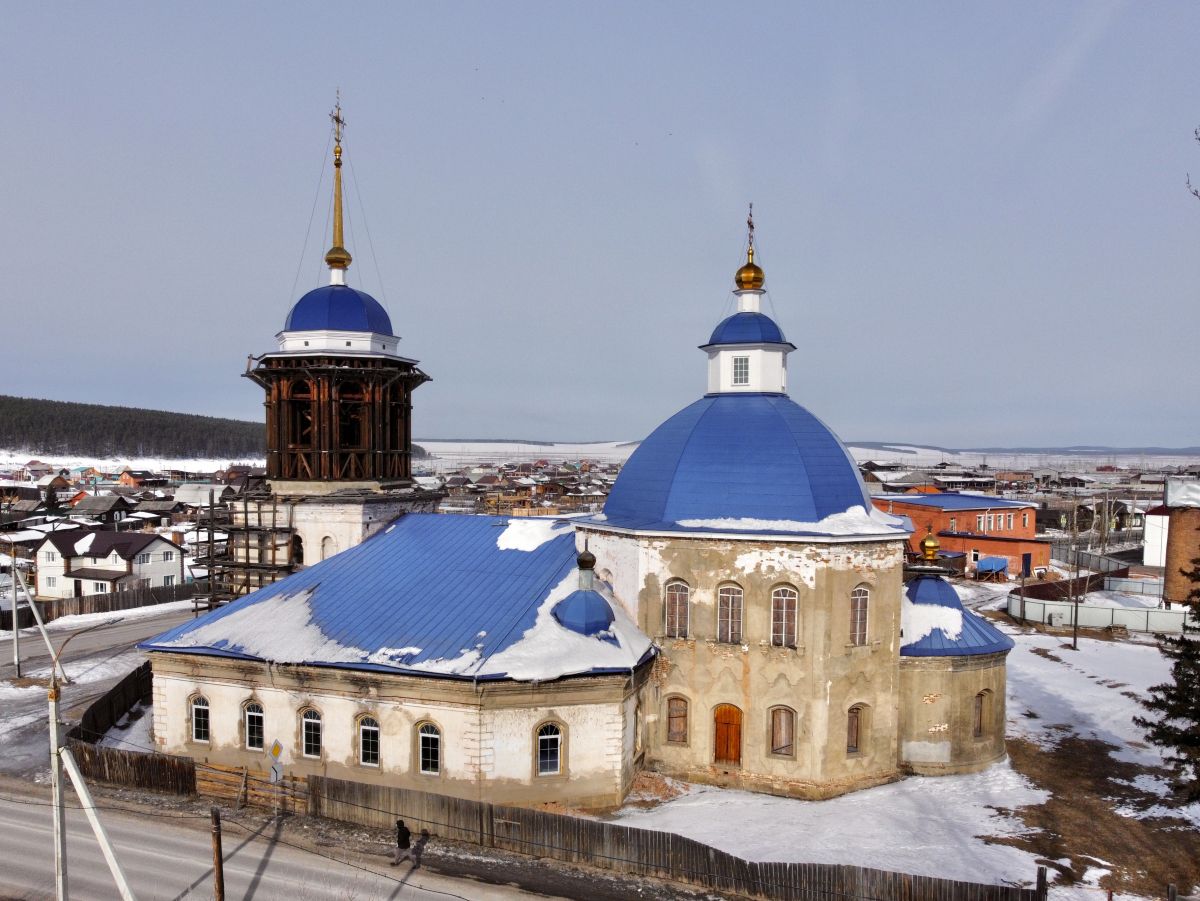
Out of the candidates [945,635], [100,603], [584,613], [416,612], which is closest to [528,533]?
[416,612]

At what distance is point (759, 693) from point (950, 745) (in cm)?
674

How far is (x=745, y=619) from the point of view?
24125 millimetres

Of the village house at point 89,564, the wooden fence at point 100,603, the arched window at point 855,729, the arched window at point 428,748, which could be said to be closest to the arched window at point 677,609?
the arched window at point 855,729

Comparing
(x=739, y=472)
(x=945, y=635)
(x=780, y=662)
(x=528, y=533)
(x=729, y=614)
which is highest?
(x=739, y=472)

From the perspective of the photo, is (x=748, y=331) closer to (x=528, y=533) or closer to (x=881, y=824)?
(x=528, y=533)

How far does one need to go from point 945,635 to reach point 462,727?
50.1 ft

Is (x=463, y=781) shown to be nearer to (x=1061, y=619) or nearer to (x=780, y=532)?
(x=780, y=532)

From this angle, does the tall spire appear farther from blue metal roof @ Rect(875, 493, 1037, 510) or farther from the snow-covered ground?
blue metal roof @ Rect(875, 493, 1037, 510)

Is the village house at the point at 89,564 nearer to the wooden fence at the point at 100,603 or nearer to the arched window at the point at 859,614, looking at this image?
the wooden fence at the point at 100,603

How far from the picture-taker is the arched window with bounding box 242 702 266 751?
24.6 meters

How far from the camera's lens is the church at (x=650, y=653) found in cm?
2266

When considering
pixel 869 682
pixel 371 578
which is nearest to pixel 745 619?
pixel 869 682

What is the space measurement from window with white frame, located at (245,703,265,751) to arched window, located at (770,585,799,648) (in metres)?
15.6

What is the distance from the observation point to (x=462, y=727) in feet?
73.2
